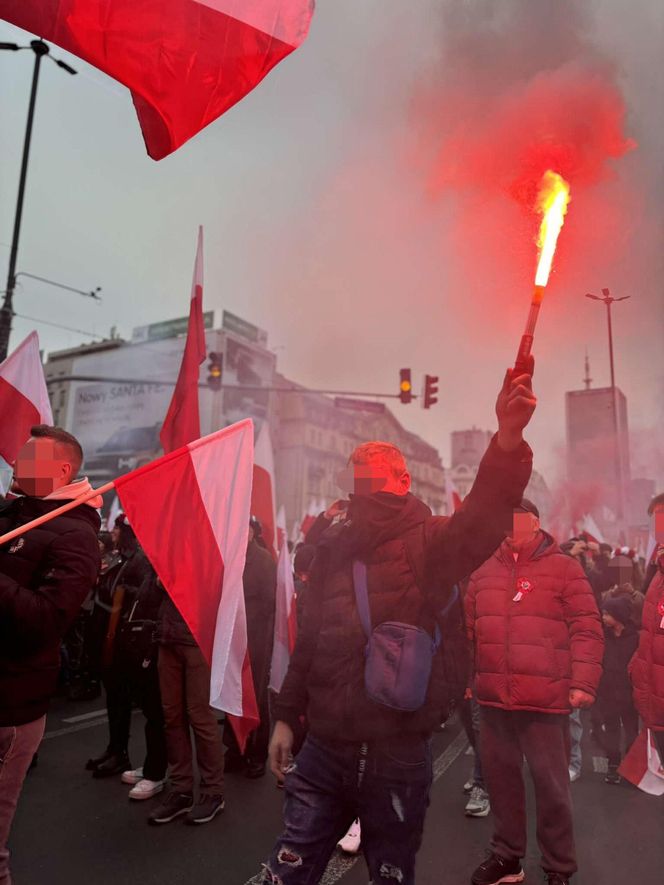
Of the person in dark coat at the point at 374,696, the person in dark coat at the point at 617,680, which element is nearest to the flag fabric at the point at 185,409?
the person in dark coat at the point at 374,696

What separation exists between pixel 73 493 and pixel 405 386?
51.7 ft

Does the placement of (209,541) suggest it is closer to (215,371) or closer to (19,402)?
(19,402)

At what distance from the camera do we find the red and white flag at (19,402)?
18.4ft

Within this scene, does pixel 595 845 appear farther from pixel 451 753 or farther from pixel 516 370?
pixel 516 370

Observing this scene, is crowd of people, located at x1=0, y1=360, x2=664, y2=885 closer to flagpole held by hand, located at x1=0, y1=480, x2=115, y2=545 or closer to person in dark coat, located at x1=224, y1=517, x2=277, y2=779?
flagpole held by hand, located at x1=0, y1=480, x2=115, y2=545

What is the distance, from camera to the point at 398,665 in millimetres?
2158

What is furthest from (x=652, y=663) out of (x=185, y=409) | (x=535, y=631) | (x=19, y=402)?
(x=19, y=402)

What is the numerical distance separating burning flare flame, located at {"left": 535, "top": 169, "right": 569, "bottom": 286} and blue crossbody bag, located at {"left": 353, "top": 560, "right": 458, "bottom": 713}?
117cm

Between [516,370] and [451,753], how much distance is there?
17.5 feet

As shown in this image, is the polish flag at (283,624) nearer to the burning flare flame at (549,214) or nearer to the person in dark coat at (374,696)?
the person in dark coat at (374,696)

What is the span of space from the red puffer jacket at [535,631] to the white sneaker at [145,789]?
253 centimetres

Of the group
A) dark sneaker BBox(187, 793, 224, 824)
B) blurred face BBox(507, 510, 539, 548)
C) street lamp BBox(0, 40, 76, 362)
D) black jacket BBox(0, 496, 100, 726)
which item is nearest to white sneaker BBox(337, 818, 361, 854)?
dark sneaker BBox(187, 793, 224, 824)

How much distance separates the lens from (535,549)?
3994mm

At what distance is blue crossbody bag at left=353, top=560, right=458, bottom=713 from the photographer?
215 centimetres
